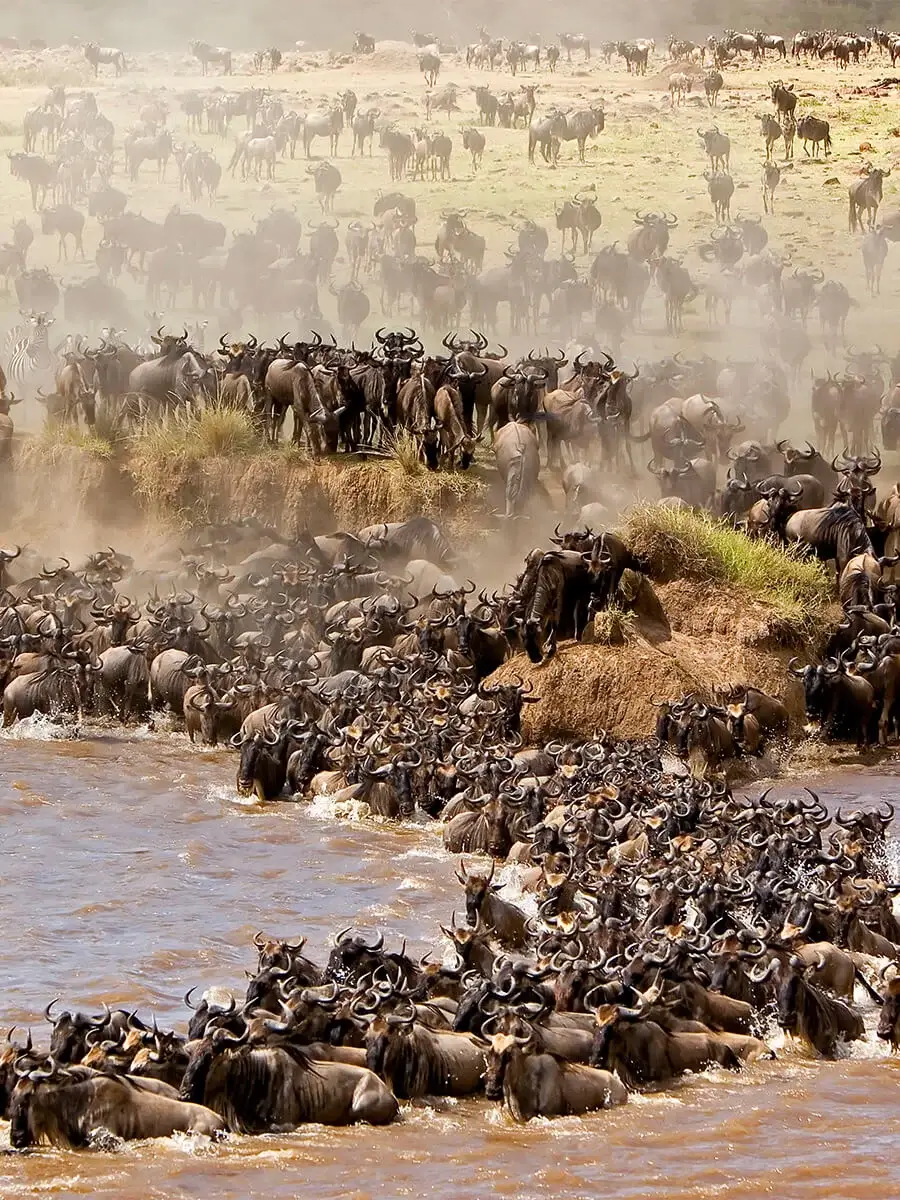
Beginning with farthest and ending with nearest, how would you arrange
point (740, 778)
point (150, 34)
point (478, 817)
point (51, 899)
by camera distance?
point (150, 34)
point (740, 778)
point (478, 817)
point (51, 899)

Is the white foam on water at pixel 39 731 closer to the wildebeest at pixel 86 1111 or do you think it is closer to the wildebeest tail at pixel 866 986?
the wildebeest tail at pixel 866 986

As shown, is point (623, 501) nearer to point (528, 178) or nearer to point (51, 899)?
point (51, 899)

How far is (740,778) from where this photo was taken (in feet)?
52.8

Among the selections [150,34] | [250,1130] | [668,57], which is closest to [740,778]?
[250,1130]

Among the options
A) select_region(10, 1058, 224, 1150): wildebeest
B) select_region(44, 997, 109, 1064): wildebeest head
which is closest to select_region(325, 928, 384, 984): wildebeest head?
select_region(44, 997, 109, 1064): wildebeest head

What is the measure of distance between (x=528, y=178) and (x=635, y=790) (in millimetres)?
28951

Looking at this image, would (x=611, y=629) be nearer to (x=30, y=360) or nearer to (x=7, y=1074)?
(x=7, y=1074)

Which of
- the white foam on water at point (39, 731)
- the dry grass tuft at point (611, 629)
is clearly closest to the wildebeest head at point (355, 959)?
the dry grass tuft at point (611, 629)

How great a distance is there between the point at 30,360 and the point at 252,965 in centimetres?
1869

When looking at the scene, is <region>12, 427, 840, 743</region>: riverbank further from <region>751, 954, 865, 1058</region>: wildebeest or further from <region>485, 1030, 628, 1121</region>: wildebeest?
<region>485, 1030, 628, 1121</region>: wildebeest

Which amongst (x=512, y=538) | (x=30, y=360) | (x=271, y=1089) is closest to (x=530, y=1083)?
(x=271, y=1089)

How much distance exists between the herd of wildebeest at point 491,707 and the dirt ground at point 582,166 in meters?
1.77

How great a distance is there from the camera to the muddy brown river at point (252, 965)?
7.93 m

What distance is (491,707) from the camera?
52.6 feet
